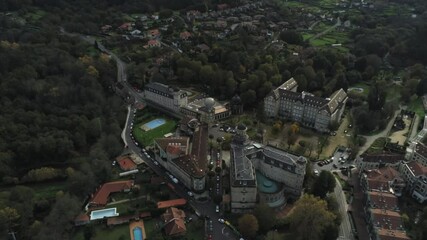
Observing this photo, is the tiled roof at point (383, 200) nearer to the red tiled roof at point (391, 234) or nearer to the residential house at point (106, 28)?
the red tiled roof at point (391, 234)

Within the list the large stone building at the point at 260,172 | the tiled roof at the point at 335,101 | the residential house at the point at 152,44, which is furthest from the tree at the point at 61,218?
the residential house at the point at 152,44

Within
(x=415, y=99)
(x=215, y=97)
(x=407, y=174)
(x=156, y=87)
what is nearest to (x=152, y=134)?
(x=156, y=87)

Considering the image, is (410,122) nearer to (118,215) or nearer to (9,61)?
(118,215)

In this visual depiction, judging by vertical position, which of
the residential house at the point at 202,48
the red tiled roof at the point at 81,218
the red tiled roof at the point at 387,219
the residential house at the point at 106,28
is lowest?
the red tiled roof at the point at 81,218

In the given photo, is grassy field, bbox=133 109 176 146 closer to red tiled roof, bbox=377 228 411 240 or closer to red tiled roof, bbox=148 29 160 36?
red tiled roof, bbox=377 228 411 240

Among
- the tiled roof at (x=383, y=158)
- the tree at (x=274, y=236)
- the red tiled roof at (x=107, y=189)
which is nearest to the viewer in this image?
the tree at (x=274, y=236)

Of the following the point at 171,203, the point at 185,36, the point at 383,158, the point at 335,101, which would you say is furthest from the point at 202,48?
the point at 383,158
